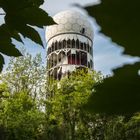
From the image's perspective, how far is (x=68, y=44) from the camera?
38.2m

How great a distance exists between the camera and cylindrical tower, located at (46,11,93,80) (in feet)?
121

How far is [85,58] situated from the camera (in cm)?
3881

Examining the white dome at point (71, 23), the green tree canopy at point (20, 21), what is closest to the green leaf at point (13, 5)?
the green tree canopy at point (20, 21)

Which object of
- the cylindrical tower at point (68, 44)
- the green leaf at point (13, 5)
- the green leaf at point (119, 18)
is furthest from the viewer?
the cylindrical tower at point (68, 44)

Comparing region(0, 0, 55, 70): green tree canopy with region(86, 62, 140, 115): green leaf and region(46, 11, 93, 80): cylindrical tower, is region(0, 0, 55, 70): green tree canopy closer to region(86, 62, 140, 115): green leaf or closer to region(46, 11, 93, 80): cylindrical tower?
region(86, 62, 140, 115): green leaf

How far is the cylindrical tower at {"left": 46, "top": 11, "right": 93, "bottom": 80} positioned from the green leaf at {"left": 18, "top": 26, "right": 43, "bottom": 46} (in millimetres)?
35881

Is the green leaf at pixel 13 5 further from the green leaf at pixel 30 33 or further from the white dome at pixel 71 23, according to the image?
the white dome at pixel 71 23

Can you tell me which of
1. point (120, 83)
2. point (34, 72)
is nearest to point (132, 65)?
point (120, 83)

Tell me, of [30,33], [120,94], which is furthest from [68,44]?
[120,94]

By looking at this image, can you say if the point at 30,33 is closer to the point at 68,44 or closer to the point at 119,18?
the point at 119,18

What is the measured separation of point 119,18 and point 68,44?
3797cm

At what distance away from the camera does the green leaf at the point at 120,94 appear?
30 centimetres

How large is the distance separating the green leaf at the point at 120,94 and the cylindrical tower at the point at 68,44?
119 ft

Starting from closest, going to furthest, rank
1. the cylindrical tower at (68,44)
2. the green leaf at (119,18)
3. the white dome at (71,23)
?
the green leaf at (119,18)
the white dome at (71,23)
the cylindrical tower at (68,44)
